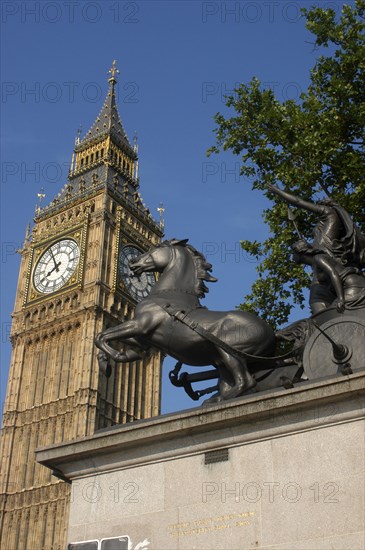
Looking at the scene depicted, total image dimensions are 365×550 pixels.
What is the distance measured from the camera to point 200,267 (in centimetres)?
831

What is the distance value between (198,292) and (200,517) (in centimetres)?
256

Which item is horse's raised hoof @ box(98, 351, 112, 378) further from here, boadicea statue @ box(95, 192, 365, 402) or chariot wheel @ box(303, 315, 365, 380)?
chariot wheel @ box(303, 315, 365, 380)

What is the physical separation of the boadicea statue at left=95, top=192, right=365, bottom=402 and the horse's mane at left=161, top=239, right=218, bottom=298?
0.01 meters

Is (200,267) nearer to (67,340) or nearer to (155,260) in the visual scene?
(155,260)

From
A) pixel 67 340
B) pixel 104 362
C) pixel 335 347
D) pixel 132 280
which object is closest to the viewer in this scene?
pixel 335 347

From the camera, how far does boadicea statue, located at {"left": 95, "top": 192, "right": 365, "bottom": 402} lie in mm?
7098

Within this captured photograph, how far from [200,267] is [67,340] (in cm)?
4980

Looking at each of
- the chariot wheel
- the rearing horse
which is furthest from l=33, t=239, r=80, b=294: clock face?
the chariot wheel

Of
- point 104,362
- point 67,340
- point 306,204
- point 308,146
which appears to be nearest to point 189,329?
point 104,362

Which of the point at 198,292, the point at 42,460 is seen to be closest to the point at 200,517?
the point at 42,460

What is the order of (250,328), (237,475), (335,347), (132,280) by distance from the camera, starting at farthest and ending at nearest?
1. (132,280)
2. (250,328)
3. (335,347)
4. (237,475)

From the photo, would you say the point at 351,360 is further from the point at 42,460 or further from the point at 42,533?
the point at 42,533

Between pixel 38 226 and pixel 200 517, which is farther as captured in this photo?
pixel 38 226

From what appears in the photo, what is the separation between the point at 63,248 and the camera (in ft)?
198
